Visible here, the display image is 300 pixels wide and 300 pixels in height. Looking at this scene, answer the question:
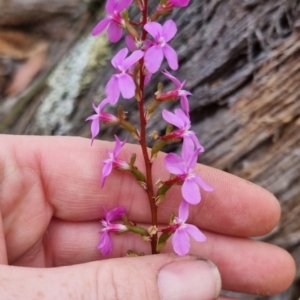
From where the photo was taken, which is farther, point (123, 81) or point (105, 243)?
point (105, 243)

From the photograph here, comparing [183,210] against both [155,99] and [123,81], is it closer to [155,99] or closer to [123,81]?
[155,99]

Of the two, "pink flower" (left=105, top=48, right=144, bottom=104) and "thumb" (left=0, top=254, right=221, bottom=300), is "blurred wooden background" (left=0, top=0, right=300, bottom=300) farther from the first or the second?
"pink flower" (left=105, top=48, right=144, bottom=104)

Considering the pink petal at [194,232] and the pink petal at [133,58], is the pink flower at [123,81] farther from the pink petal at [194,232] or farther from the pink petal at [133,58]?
the pink petal at [194,232]

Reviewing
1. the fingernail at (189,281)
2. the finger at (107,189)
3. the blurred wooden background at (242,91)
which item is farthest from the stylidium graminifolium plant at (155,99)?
the blurred wooden background at (242,91)

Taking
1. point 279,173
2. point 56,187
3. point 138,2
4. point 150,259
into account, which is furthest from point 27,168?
point 279,173

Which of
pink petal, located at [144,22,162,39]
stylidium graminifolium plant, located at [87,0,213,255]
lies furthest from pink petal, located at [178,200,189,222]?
pink petal, located at [144,22,162,39]

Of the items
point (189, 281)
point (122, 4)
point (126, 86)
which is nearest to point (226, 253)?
point (189, 281)
